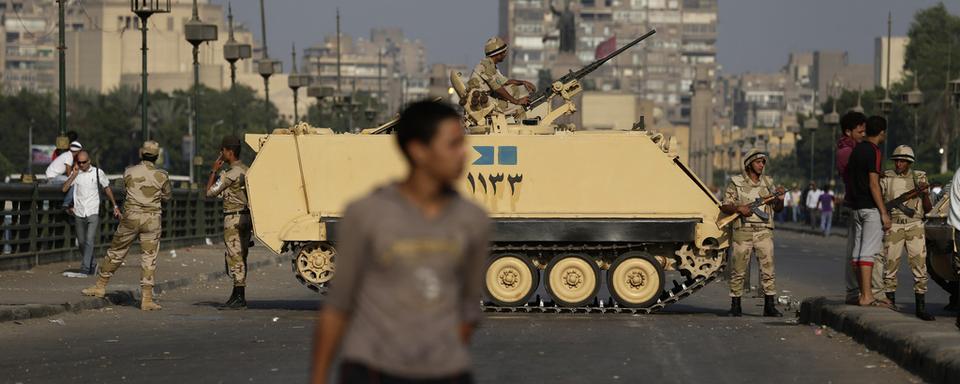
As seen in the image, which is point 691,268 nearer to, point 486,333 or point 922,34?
point 486,333

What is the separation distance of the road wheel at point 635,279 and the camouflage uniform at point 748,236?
80cm

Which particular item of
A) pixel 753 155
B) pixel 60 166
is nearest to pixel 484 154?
pixel 753 155

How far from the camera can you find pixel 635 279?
20.6 metres

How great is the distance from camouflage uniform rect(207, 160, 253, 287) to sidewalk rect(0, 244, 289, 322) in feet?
4.76

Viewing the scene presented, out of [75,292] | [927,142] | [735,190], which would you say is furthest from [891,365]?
[927,142]

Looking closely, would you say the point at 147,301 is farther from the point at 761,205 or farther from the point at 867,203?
the point at 867,203

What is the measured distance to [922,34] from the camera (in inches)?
5103

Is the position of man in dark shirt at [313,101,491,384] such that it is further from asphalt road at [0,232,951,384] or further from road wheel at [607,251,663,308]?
road wheel at [607,251,663,308]

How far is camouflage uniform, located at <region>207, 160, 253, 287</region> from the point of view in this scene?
68.9 feet

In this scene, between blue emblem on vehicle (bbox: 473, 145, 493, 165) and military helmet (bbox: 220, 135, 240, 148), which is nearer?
military helmet (bbox: 220, 135, 240, 148)

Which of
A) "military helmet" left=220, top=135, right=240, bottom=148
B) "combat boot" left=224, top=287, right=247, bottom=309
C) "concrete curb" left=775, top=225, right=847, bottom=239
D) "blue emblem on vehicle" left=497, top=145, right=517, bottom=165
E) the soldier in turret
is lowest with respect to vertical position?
"concrete curb" left=775, top=225, right=847, bottom=239

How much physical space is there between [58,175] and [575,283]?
12453mm

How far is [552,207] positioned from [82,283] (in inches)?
250

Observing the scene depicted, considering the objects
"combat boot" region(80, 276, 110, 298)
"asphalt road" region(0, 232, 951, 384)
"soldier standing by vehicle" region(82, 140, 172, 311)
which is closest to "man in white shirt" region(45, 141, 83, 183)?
"asphalt road" region(0, 232, 951, 384)
